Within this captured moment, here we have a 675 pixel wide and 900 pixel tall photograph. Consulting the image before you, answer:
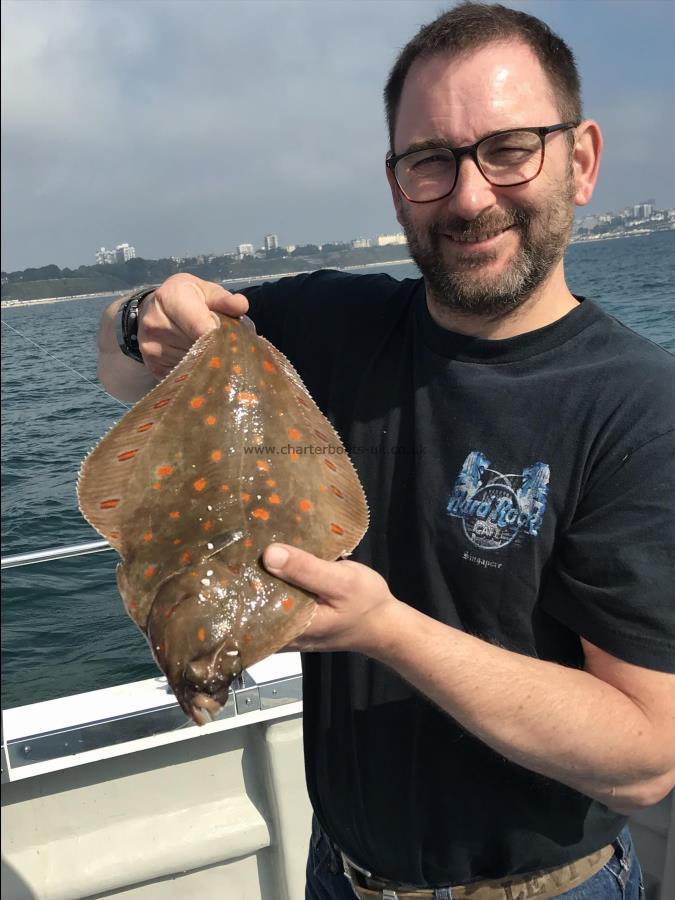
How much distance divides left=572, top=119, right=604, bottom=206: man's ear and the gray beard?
4.1 inches

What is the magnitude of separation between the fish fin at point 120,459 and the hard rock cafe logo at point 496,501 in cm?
80

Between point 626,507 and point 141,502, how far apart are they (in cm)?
119

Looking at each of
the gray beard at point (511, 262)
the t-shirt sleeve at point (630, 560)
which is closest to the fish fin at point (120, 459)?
the gray beard at point (511, 262)

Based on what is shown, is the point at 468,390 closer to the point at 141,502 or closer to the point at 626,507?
the point at 626,507

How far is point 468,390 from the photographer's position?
2.13m

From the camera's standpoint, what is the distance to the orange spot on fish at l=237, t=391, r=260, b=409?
1.92 meters

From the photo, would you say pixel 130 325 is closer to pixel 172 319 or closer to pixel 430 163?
pixel 172 319

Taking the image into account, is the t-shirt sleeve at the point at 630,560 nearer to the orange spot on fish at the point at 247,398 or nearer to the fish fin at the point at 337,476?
the fish fin at the point at 337,476

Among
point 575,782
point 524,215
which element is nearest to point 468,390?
point 524,215

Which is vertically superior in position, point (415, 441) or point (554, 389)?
point (554, 389)

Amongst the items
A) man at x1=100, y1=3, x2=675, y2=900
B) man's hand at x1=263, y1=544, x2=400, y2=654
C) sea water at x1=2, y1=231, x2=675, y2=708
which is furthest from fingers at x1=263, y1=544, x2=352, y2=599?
sea water at x1=2, y1=231, x2=675, y2=708

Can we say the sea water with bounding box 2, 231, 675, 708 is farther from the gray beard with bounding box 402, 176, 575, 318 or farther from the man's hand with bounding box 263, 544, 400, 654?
the man's hand with bounding box 263, 544, 400, 654

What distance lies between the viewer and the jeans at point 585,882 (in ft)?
6.87

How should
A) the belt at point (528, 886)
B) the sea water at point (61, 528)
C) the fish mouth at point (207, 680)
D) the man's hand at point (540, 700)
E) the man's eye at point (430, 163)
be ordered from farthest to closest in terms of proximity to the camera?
the sea water at point (61, 528) < the man's eye at point (430, 163) < the belt at point (528, 886) < the man's hand at point (540, 700) < the fish mouth at point (207, 680)
